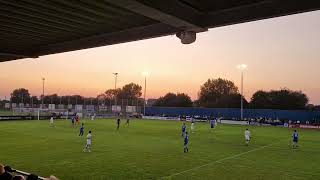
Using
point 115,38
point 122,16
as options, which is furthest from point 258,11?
point 115,38

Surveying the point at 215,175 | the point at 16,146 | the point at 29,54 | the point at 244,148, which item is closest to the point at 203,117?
the point at 244,148

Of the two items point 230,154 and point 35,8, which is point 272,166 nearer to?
point 230,154

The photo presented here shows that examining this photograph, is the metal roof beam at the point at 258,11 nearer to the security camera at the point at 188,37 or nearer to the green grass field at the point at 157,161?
the security camera at the point at 188,37

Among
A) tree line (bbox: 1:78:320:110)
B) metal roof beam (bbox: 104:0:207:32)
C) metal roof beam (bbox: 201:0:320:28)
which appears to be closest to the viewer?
metal roof beam (bbox: 104:0:207:32)

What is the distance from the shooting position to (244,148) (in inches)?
1308

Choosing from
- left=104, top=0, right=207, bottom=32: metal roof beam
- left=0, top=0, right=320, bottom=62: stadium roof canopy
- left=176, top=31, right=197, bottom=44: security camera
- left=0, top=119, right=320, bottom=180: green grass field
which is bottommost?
left=0, top=119, right=320, bottom=180: green grass field

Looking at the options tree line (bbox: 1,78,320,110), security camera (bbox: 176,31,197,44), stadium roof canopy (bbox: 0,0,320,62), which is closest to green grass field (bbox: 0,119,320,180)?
stadium roof canopy (bbox: 0,0,320,62)

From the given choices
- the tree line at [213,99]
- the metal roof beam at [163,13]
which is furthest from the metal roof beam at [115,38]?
the tree line at [213,99]

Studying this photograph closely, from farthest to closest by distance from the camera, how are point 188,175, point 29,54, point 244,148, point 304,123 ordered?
point 304,123, point 244,148, point 188,175, point 29,54

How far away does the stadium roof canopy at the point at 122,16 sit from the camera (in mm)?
6629

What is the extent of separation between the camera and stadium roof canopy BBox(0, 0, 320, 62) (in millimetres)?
6629

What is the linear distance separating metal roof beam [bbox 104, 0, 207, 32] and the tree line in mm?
82817

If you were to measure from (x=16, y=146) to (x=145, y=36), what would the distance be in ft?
85.0

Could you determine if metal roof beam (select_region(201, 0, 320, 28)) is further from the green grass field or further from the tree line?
the tree line
